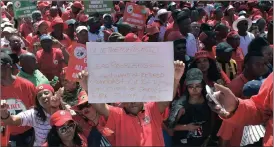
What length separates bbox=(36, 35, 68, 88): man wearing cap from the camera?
5.98m

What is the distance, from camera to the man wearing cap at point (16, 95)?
4293 millimetres

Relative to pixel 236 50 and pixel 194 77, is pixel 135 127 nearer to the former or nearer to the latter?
pixel 194 77

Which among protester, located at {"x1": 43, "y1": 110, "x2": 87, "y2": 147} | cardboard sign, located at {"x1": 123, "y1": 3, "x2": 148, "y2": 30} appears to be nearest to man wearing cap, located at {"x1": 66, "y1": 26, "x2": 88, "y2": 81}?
protester, located at {"x1": 43, "y1": 110, "x2": 87, "y2": 147}

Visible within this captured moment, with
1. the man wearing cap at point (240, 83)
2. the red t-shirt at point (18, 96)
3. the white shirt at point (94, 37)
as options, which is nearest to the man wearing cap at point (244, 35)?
the white shirt at point (94, 37)

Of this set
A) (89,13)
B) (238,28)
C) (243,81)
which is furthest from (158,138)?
(89,13)

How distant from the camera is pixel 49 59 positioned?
237 inches

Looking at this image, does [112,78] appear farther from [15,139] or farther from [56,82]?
[56,82]

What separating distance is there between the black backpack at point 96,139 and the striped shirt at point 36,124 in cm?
40

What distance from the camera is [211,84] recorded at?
15.6 ft

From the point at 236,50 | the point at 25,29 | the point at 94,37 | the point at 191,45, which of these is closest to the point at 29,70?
the point at 191,45

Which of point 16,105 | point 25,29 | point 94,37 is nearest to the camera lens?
point 16,105

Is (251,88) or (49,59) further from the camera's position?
(49,59)

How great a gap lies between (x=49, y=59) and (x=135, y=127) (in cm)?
277

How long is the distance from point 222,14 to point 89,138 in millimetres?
7490
